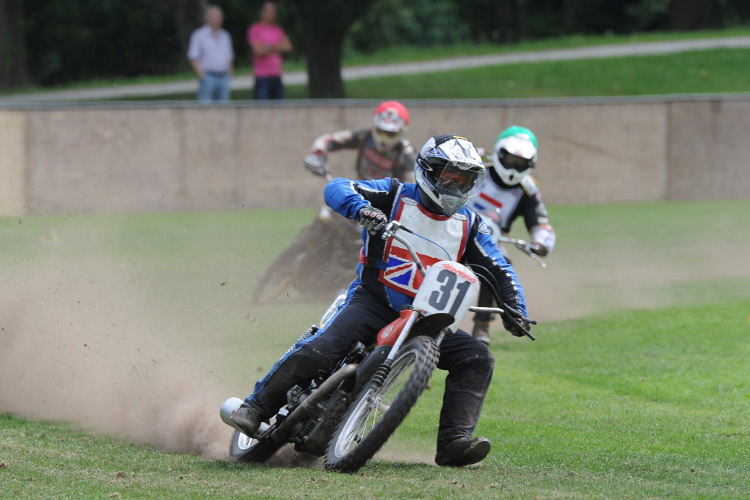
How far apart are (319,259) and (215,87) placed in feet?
26.2

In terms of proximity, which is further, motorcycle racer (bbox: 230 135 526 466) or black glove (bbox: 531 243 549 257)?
black glove (bbox: 531 243 549 257)

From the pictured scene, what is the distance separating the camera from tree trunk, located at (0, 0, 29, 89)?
31812mm

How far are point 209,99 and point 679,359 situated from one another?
12.3m

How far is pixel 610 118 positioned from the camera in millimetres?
21125

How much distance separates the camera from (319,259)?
45.3ft

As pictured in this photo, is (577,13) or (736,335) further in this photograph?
(577,13)

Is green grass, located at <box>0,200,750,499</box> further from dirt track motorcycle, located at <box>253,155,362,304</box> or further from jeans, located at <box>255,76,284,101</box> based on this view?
jeans, located at <box>255,76,284,101</box>

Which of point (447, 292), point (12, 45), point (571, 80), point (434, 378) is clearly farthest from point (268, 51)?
point (447, 292)

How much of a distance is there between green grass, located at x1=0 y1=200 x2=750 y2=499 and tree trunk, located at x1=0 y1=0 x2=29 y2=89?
1709 cm

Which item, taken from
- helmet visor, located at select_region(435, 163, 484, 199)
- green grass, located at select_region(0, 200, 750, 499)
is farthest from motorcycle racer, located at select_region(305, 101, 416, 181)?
helmet visor, located at select_region(435, 163, 484, 199)

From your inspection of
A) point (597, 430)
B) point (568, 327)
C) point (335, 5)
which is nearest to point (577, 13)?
point (335, 5)

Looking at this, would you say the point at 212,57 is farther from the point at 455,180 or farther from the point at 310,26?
the point at 455,180

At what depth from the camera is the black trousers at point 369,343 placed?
6.70 metres

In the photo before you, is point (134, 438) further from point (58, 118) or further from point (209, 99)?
point (209, 99)
